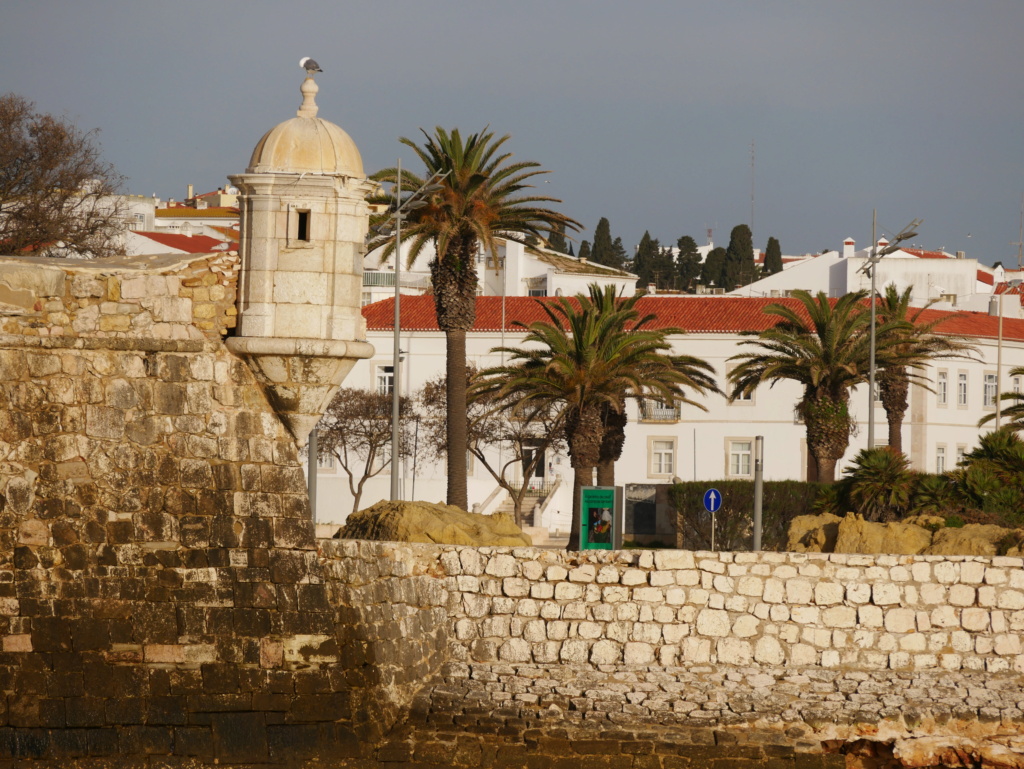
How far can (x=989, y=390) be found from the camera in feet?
179

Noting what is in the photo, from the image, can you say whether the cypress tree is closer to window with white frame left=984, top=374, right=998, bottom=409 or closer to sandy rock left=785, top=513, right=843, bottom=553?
window with white frame left=984, top=374, right=998, bottom=409

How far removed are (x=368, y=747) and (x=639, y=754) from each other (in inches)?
106

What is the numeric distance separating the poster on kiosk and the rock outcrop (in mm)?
3863

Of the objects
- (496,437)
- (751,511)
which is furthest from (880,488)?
(496,437)

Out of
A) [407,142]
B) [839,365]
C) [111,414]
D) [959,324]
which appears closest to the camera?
[111,414]

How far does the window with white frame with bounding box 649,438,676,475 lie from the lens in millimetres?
51312

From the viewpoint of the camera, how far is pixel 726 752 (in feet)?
44.8

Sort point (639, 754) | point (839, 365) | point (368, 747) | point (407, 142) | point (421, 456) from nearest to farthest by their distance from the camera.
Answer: point (368, 747) < point (639, 754) < point (407, 142) < point (839, 365) < point (421, 456)

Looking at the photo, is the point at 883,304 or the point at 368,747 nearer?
the point at 368,747

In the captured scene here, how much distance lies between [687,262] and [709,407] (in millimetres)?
51769

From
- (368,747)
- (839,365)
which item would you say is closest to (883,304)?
(839,365)

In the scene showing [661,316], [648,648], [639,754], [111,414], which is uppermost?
[661,316]

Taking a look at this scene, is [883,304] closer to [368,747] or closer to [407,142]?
[407,142]

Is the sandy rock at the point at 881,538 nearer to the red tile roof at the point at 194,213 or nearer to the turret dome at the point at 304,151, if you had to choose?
the turret dome at the point at 304,151
